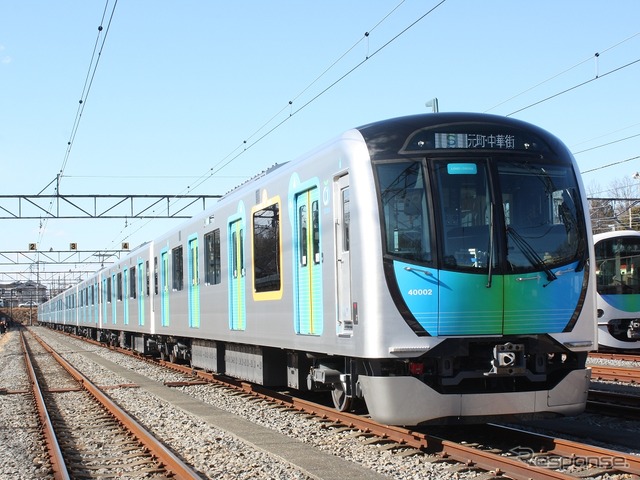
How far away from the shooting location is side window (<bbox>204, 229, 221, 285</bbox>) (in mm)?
14000

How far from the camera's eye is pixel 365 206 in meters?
7.93

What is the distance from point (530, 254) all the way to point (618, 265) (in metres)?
14.9

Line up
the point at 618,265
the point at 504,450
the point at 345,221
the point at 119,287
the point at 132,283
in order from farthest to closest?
the point at 119,287, the point at 132,283, the point at 618,265, the point at 345,221, the point at 504,450

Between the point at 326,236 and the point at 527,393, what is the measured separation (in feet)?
8.37

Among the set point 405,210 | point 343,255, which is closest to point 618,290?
point 343,255

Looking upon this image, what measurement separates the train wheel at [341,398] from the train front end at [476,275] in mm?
A: 1195

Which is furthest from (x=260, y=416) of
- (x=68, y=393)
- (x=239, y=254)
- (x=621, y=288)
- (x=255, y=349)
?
(x=621, y=288)

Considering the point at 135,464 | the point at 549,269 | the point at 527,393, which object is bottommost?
the point at 135,464

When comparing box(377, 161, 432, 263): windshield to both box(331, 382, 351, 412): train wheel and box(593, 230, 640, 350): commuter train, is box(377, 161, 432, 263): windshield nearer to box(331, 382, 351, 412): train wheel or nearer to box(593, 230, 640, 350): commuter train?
box(331, 382, 351, 412): train wheel

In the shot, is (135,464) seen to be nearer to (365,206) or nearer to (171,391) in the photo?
(365,206)

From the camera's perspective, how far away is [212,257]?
1445 cm

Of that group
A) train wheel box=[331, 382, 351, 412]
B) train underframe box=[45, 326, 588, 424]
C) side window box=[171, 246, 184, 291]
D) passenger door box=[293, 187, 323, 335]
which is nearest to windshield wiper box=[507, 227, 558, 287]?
train underframe box=[45, 326, 588, 424]

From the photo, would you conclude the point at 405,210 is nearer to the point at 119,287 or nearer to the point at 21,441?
the point at 21,441

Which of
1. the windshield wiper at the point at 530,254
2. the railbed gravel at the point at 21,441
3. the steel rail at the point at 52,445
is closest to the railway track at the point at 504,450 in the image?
the windshield wiper at the point at 530,254
